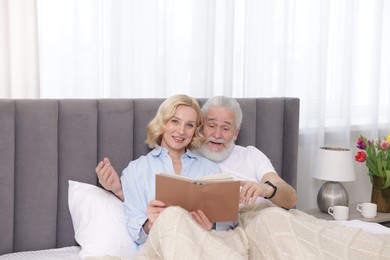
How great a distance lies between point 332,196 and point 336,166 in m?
0.16

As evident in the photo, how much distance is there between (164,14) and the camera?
2709 mm

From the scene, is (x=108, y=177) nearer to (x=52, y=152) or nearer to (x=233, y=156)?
(x=52, y=152)

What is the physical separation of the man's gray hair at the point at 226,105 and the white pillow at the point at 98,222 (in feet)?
1.92

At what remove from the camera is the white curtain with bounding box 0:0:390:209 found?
8.18 ft

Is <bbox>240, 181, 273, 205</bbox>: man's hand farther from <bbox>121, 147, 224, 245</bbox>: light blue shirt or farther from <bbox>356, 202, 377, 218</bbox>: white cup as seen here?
<bbox>356, 202, 377, 218</bbox>: white cup

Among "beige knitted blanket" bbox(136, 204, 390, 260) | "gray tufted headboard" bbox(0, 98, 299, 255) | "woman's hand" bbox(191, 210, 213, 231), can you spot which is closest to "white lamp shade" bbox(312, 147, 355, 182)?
"beige knitted blanket" bbox(136, 204, 390, 260)

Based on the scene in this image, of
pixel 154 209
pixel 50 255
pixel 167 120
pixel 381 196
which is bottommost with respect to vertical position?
pixel 50 255

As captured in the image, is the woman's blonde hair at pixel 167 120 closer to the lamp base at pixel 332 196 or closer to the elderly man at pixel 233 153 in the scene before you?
the elderly man at pixel 233 153

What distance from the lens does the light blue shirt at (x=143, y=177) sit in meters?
2.19

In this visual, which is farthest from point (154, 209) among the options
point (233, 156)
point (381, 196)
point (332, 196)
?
point (381, 196)

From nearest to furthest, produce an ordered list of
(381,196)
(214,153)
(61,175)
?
(61,175) < (214,153) < (381,196)

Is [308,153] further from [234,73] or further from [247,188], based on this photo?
[247,188]

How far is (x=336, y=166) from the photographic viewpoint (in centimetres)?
295

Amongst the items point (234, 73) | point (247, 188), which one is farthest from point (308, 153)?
point (247, 188)
